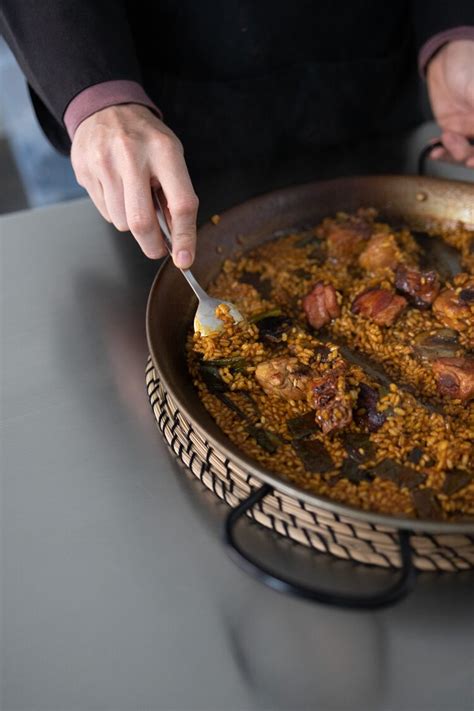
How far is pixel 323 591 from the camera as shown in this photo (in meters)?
1.15

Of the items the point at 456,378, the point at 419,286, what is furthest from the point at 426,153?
the point at 456,378

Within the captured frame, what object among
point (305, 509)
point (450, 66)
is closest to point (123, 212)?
point (305, 509)

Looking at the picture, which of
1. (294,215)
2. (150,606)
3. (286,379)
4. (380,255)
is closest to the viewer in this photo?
(150,606)

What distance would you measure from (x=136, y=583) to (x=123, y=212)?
943 mm

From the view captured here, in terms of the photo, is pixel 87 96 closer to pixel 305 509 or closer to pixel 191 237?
pixel 191 237

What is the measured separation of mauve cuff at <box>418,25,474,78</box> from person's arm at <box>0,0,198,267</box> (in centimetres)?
123

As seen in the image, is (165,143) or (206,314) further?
(206,314)

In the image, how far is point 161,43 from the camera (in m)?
2.39

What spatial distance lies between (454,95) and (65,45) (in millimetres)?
1561

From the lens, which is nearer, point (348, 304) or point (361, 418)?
point (361, 418)

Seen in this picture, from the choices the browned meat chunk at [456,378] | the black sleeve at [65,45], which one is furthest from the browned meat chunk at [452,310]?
the black sleeve at [65,45]

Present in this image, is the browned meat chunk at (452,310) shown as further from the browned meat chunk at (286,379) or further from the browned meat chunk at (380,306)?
the browned meat chunk at (286,379)

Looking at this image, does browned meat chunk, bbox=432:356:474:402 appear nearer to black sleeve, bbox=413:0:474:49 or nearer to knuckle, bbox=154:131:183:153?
knuckle, bbox=154:131:183:153

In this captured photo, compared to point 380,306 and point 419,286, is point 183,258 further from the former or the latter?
point 419,286
